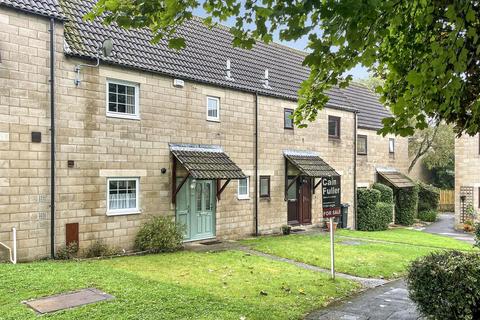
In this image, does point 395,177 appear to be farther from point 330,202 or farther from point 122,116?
point 122,116

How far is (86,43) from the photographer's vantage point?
12273 mm

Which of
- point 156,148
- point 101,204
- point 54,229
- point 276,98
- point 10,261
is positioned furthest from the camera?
point 276,98

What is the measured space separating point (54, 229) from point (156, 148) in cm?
408

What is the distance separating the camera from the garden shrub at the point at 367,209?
2267 cm

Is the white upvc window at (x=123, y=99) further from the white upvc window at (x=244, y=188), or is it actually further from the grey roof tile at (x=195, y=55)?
the white upvc window at (x=244, y=188)

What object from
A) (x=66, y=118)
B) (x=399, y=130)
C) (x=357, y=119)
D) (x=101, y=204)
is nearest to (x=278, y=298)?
(x=399, y=130)

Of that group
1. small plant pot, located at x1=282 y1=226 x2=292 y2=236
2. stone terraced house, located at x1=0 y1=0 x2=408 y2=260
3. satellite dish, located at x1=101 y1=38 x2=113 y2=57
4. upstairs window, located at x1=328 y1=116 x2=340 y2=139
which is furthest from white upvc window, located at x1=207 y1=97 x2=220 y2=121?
upstairs window, located at x1=328 y1=116 x2=340 y2=139

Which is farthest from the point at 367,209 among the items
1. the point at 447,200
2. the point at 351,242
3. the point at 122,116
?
the point at 447,200

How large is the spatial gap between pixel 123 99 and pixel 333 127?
→ 12396 mm

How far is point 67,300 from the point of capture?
7.06 meters

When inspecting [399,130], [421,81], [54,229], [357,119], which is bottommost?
[54,229]

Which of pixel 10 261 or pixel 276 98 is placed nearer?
pixel 10 261

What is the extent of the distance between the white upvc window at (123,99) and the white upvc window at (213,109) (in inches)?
124

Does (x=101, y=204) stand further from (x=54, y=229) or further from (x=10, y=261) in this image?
(x=10, y=261)
